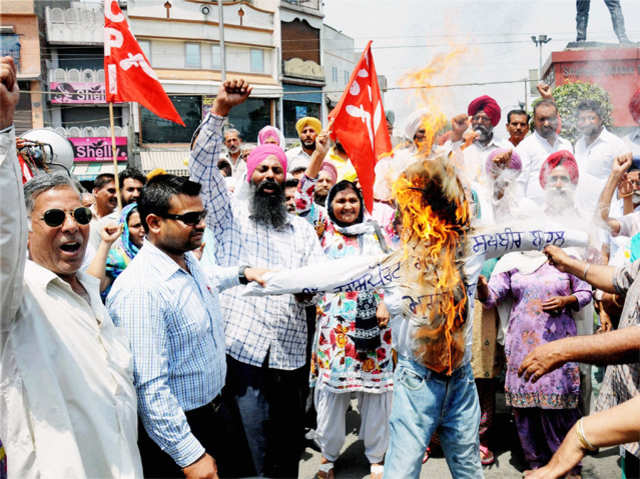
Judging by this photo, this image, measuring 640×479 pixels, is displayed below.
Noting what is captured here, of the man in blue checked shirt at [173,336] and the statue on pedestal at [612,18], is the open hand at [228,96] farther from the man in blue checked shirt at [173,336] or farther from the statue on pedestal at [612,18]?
the statue on pedestal at [612,18]

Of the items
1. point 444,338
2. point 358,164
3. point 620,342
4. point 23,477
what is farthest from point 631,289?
point 358,164

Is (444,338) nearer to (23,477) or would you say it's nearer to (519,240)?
(519,240)

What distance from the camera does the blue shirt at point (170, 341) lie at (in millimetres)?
2479

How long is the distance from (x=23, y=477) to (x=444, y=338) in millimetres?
2161

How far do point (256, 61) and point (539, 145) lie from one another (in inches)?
1211

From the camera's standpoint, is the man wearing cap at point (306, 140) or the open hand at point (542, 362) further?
the man wearing cap at point (306, 140)

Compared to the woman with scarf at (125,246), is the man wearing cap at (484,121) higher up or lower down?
higher up

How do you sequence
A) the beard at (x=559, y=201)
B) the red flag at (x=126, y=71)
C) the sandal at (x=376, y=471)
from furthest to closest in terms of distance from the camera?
the red flag at (x=126, y=71) < the sandal at (x=376, y=471) < the beard at (x=559, y=201)

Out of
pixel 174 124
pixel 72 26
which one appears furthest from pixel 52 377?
pixel 72 26

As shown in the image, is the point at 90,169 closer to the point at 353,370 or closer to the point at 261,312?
the point at 353,370

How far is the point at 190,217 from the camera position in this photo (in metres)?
2.79

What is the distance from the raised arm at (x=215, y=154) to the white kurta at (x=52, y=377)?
144 centimetres

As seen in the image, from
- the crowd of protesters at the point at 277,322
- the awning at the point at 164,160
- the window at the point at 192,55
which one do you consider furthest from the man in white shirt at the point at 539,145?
the window at the point at 192,55

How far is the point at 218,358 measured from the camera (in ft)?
9.37
